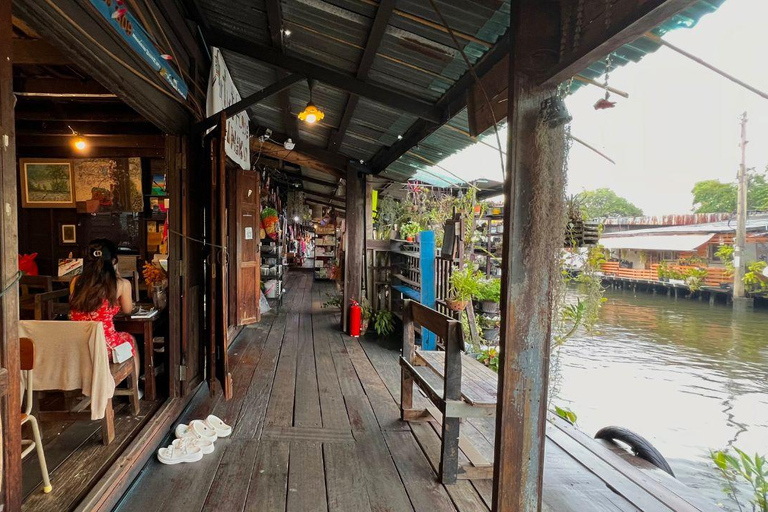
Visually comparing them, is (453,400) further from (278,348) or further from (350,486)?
(278,348)

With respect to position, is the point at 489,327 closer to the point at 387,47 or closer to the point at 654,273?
the point at 387,47

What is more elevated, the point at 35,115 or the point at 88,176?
the point at 35,115

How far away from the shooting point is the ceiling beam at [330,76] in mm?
3592

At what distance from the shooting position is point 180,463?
2.45 m

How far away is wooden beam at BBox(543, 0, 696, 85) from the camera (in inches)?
45.8

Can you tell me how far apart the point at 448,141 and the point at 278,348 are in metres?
3.30

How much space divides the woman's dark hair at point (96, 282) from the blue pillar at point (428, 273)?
322 cm

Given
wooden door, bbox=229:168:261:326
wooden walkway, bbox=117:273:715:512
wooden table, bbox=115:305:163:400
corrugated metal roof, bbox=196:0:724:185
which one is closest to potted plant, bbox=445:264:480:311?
wooden walkway, bbox=117:273:715:512

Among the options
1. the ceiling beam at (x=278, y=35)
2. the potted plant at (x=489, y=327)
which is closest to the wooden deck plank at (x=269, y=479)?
the ceiling beam at (x=278, y=35)

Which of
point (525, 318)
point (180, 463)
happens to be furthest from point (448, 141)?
point (180, 463)

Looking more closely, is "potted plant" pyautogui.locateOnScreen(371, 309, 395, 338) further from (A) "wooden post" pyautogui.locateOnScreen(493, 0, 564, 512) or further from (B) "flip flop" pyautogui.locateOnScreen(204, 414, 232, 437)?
(A) "wooden post" pyautogui.locateOnScreen(493, 0, 564, 512)

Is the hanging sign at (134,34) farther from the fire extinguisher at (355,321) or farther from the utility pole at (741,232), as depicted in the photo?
the utility pole at (741,232)

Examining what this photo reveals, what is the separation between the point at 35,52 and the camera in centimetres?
264

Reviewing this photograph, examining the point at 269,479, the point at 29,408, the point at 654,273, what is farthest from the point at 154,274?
the point at 654,273
